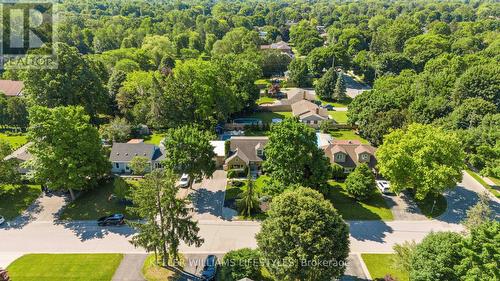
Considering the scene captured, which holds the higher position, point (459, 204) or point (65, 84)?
point (65, 84)

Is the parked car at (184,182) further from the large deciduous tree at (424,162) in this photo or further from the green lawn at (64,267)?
the large deciduous tree at (424,162)

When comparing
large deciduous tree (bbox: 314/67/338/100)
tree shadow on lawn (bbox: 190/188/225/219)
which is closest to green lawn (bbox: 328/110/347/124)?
large deciduous tree (bbox: 314/67/338/100)

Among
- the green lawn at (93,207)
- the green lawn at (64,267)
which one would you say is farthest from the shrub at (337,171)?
the green lawn at (64,267)

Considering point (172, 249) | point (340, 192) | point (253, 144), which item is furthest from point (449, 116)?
point (172, 249)

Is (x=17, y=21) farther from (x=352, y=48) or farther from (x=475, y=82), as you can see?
(x=475, y=82)

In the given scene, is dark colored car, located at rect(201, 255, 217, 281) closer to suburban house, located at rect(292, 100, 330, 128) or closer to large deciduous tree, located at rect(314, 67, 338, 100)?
suburban house, located at rect(292, 100, 330, 128)

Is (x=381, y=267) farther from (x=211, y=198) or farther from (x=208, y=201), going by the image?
(x=211, y=198)

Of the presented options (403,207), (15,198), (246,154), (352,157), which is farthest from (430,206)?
(15,198)
